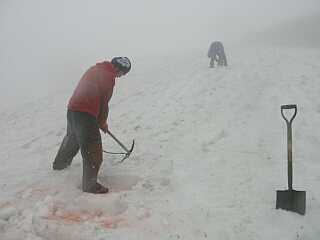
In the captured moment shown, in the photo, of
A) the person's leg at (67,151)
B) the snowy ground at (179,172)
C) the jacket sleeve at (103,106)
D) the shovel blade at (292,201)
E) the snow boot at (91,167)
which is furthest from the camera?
the person's leg at (67,151)

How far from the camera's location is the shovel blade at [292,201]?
5.09 metres

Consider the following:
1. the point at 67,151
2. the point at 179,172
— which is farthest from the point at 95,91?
the point at 179,172

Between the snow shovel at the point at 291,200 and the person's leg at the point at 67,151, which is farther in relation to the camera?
the person's leg at the point at 67,151

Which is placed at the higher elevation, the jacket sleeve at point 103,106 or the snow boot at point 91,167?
the jacket sleeve at point 103,106

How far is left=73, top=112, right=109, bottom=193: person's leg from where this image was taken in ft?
19.0

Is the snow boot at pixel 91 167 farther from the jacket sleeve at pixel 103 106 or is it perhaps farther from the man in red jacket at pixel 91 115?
the jacket sleeve at pixel 103 106

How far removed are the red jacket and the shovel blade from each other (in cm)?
263

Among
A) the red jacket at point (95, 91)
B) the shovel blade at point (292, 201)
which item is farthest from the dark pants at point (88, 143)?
the shovel blade at point (292, 201)

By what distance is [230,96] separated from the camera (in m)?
11.1

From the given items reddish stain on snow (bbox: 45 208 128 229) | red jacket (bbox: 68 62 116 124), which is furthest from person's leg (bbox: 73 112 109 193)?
reddish stain on snow (bbox: 45 208 128 229)

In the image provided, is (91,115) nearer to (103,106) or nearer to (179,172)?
(103,106)

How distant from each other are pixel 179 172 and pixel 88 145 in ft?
→ 4.75

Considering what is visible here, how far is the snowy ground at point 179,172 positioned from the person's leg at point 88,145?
252mm

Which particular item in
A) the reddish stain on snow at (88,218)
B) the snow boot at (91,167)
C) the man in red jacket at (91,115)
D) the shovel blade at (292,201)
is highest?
the man in red jacket at (91,115)
